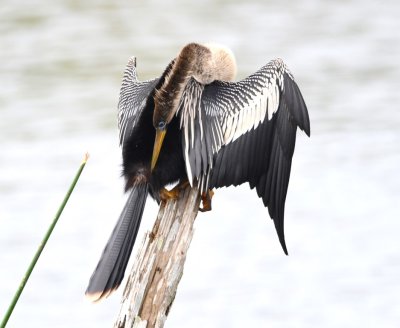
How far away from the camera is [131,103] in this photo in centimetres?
486

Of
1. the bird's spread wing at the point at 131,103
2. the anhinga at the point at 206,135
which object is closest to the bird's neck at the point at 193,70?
the anhinga at the point at 206,135

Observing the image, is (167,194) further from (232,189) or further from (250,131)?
(232,189)

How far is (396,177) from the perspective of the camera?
802 centimetres

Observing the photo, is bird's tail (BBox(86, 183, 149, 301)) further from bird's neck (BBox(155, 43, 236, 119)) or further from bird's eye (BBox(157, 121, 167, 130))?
bird's neck (BBox(155, 43, 236, 119))

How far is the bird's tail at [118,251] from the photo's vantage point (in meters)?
4.04

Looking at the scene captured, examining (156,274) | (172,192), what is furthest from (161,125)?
(156,274)

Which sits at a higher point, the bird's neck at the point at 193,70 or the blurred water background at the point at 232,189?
the bird's neck at the point at 193,70

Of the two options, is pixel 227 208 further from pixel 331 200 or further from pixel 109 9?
pixel 109 9

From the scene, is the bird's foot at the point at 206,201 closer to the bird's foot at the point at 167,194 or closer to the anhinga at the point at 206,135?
the anhinga at the point at 206,135

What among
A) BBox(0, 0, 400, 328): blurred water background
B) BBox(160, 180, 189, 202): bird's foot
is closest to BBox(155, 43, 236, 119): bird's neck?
BBox(160, 180, 189, 202): bird's foot

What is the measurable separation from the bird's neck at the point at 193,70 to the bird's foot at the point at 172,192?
0.29 metres

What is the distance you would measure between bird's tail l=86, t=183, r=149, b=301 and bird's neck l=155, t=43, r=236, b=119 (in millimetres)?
349

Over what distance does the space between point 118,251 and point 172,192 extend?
32 centimetres

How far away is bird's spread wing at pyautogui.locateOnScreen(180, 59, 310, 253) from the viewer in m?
4.40
